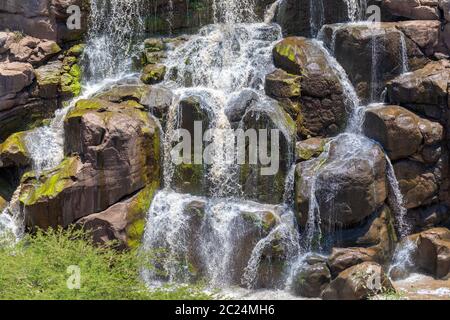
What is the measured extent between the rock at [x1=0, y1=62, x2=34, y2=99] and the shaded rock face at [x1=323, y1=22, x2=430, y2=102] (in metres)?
7.85

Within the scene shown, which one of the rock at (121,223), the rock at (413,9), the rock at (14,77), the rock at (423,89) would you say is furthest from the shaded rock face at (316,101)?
the rock at (14,77)

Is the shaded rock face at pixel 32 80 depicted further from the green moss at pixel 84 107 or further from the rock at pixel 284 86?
the rock at pixel 284 86

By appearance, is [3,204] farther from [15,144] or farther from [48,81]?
[48,81]

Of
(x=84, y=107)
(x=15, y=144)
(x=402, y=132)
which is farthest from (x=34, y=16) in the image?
(x=402, y=132)

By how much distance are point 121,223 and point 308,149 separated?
13.7ft

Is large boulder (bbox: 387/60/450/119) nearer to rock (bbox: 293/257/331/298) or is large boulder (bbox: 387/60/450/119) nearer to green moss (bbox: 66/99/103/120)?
rock (bbox: 293/257/331/298)

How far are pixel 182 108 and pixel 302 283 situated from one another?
4734 millimetres

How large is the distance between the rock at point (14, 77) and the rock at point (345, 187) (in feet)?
24.6

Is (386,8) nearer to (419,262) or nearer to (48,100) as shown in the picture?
(419,262)

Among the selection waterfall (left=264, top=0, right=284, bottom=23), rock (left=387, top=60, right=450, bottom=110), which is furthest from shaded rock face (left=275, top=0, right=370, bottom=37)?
rock (left=387, top=60, right=450, bottom=110)

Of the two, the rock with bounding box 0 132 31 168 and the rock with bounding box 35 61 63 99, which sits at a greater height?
the rock with bounding box 35 61 63 99

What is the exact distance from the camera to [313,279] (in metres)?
11.6

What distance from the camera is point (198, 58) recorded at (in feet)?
50.4

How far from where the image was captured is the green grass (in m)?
8.38
